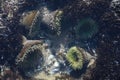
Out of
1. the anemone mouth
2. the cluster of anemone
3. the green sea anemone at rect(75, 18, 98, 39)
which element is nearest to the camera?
the anemone mouth

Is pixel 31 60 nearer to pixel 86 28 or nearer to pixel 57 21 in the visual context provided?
pixel 57 21

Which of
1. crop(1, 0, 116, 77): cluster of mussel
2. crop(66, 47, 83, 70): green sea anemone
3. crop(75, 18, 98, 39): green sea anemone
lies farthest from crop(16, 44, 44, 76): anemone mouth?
crop(75, 18, 98, 39): green sea anemone

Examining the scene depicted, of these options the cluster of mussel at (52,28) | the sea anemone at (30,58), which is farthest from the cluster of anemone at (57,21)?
the sea anemone at (30,58)

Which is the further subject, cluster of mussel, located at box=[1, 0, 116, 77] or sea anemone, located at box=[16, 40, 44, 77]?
cluster of mussel, located at box=[1, 0, 116, 77]

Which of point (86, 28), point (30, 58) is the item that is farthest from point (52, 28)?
point (30, 58)

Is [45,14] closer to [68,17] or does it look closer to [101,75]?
[68,17]

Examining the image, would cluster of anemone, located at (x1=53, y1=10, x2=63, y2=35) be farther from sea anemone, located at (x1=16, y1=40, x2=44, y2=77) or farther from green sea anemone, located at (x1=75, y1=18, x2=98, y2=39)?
sea anemone, located at (x1=16, y1=40, x2=44, y2=77)

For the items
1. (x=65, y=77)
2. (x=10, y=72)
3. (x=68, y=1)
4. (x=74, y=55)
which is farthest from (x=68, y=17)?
(x=10, y=72)
